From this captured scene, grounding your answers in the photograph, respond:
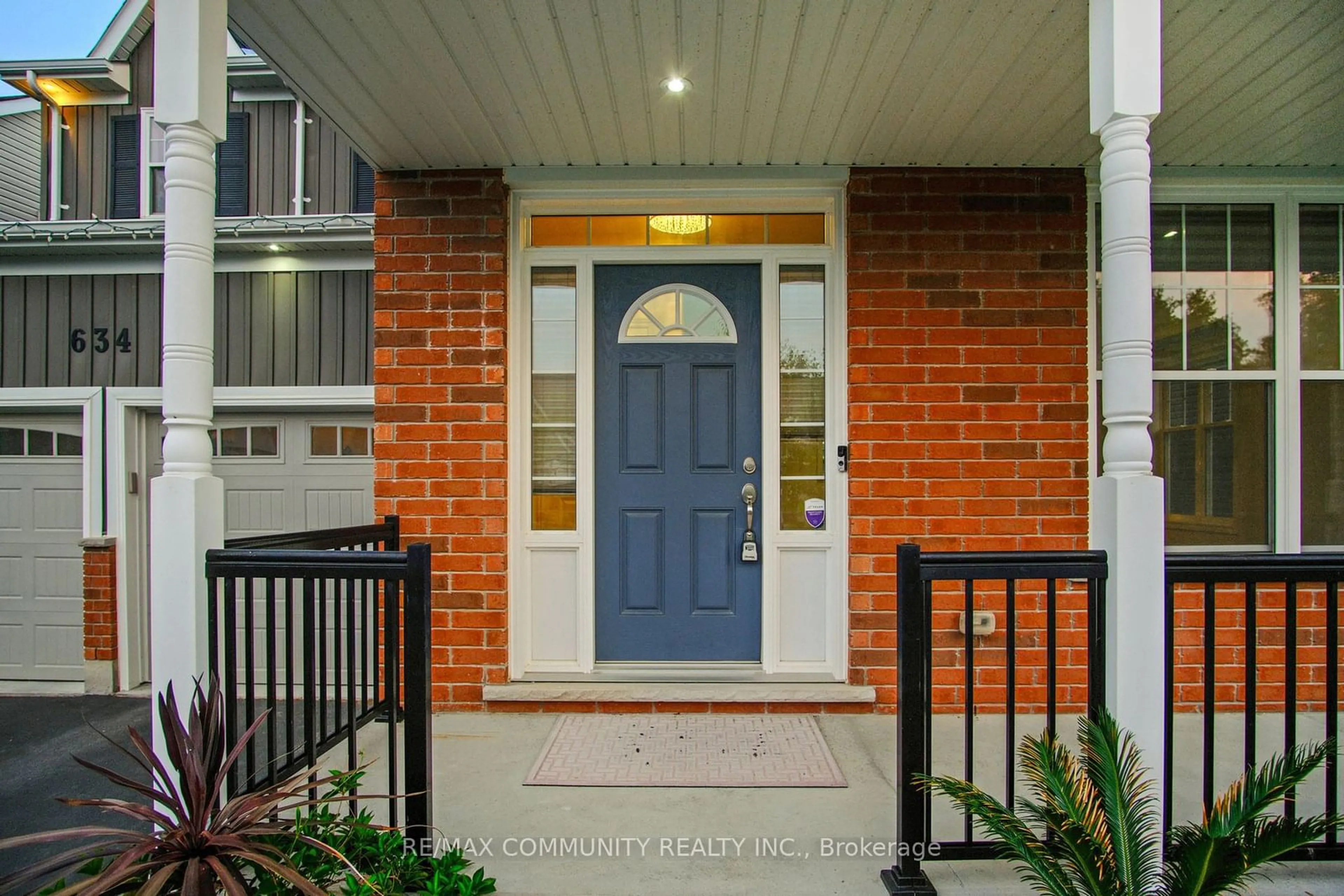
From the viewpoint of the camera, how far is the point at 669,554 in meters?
3.61

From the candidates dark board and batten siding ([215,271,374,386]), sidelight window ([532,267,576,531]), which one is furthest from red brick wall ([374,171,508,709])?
dark board and batten siding ([215,271,374,386])

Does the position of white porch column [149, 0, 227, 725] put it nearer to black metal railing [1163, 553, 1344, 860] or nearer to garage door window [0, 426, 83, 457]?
black metal railing [1163, 553, 1344, 860]

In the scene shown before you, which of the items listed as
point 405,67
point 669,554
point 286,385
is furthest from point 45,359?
point 669,554

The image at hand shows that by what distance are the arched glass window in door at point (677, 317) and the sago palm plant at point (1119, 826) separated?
7.59 feet

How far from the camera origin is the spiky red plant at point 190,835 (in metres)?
1.55

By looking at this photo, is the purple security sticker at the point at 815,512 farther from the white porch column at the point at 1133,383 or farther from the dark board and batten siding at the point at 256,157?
the dark board and batten siding at the point at 256,157

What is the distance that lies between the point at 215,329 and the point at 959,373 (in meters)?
4.17

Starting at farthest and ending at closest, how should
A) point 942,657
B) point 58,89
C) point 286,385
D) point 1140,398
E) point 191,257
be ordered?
point 58,89, point 286,385, point 942,657, point 191,257, point 1140,398

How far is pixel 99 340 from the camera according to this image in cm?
436

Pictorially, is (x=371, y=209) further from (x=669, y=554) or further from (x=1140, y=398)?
(x=1140, y=398)

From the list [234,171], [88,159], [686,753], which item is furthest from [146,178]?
[686,753]

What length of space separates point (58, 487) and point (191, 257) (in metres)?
3.40

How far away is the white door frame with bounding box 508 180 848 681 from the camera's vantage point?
3.53 metres

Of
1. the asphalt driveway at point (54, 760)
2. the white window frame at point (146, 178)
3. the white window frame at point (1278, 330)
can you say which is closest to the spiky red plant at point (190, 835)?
the asphalt driveway at point (54, 760)
